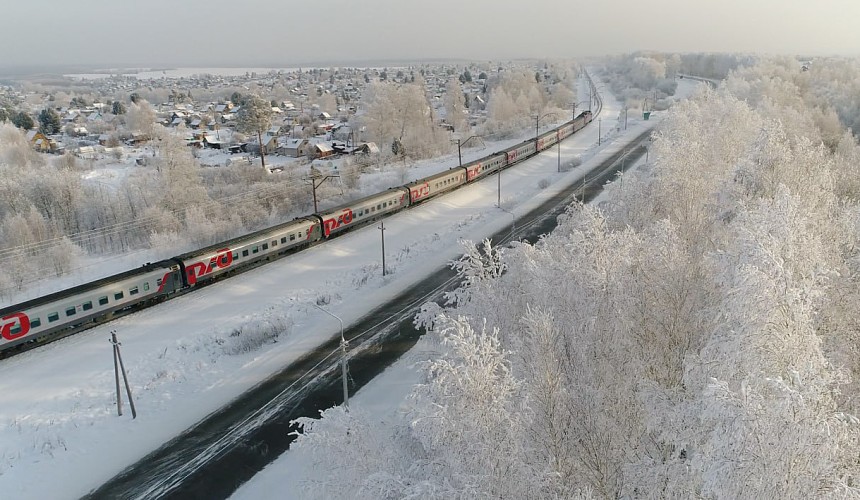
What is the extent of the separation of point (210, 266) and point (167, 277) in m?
2.52

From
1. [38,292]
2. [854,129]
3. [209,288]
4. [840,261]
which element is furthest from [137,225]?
[854,129]

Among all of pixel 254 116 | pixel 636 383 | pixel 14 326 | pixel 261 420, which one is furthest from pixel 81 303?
pixel 254 116

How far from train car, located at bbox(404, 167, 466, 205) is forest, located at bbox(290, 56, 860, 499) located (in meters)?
30.3

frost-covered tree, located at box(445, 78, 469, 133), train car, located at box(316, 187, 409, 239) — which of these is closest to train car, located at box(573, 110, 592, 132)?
frost-covered tree, located at box(445, 78, 469, 133)

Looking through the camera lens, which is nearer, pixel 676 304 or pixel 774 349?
pixel 774 349

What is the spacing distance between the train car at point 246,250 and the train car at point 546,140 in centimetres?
4420

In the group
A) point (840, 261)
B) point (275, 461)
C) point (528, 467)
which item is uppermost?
point (840, 261)

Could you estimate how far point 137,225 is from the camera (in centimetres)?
4297

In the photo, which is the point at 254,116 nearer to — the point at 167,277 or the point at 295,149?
the point at 295,149

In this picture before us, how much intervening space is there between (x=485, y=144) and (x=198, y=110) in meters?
94.1

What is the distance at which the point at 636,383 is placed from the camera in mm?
11000

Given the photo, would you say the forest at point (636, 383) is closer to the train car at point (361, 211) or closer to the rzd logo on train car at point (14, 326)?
the rzd logo on train car at point (14, 326)

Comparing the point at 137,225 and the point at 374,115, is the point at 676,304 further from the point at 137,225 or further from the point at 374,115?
the point at 374,115

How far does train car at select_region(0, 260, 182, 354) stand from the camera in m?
22.6
